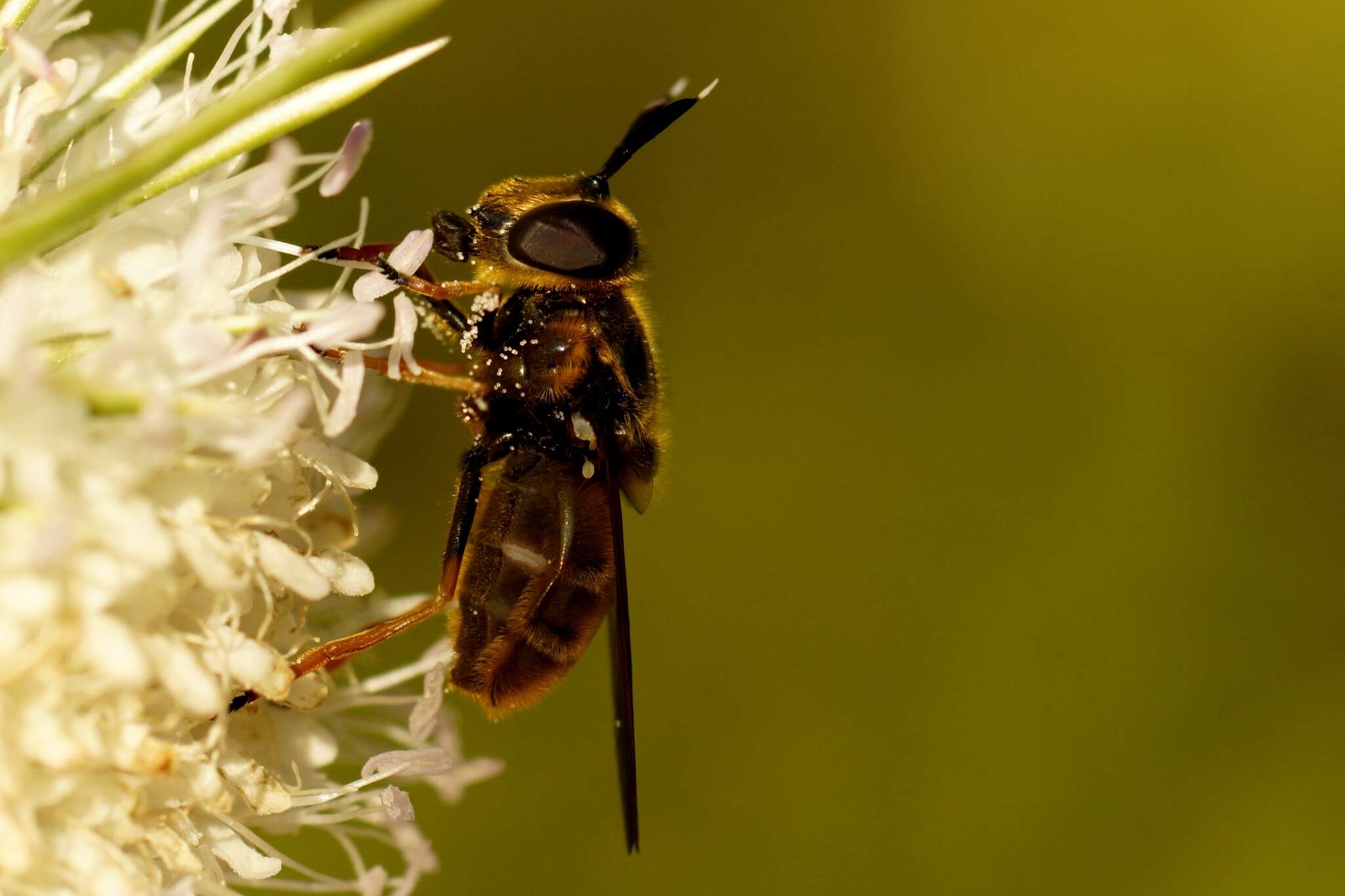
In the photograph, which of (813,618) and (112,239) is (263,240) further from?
(813,618)

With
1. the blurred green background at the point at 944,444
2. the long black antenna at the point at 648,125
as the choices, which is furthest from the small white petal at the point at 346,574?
the blurred green background at the point at 944,444

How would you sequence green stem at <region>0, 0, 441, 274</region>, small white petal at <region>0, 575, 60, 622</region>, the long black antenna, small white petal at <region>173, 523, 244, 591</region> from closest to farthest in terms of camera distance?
green stem at <region>0, 0, 441, 274</region> < small white petal at <region>0, 575, 60, 622</region> < small white petal at <region>173, 523, 244, 591</region> < the long black antenna

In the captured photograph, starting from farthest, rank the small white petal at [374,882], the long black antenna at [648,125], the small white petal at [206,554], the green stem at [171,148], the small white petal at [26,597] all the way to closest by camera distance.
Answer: the long black antenna at [648,125]
the small white petal at [374,882]
the small white petal at [206,554]
the small white petal at [26,597]
the green stem at [171,148]

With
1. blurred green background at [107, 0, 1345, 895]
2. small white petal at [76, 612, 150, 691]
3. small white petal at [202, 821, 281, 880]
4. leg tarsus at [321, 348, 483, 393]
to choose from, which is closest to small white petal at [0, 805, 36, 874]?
small white petal at [76, 612, 150, 691]

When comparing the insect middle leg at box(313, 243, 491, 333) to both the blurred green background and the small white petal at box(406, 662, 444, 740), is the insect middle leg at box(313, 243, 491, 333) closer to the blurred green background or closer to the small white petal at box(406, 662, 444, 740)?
the small white petal at box(406, 662, 444, 740)

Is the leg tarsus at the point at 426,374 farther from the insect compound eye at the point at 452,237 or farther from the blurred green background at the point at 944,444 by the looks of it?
the blurred green background at the point at 944,444

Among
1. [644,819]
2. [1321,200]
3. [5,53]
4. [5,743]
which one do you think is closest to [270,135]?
[5,53]
